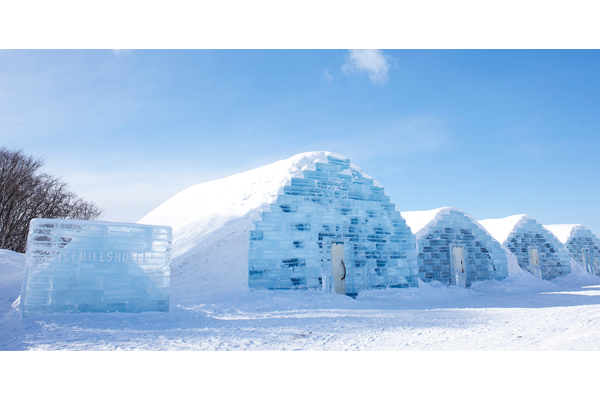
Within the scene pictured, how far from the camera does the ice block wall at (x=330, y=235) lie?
12.8m

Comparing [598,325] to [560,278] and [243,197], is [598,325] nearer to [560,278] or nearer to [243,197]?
[243,197]

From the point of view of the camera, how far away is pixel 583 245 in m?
27.6

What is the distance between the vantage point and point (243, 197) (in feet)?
54.8

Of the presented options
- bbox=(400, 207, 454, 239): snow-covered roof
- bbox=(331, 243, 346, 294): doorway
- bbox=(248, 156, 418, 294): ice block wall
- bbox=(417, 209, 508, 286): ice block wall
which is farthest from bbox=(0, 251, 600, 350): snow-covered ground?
bbox=(400, 207, 454, 239): snow-covered roof

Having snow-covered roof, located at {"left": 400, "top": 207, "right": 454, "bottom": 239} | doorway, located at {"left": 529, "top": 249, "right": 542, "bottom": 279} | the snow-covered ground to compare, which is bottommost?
the snow-covered ground

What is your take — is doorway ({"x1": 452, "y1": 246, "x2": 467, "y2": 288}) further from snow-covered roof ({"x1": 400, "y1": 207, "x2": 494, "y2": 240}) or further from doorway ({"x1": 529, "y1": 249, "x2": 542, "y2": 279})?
doorway ({"x1": 529, "y1": 249, "x2": 542, "y2": 279})

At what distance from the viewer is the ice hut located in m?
18.3

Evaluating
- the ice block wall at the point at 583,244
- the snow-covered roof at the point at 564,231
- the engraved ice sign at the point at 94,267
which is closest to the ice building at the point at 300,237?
the engraved ice sign at the point at 94,267

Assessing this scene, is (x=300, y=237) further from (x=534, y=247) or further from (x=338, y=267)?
(x=534, y=247)

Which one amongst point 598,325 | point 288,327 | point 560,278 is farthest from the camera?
point 560,278

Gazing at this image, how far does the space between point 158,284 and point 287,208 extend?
5.90 m

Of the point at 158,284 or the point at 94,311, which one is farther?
the point at 158,284

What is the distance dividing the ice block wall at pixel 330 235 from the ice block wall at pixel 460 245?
3.13 meters

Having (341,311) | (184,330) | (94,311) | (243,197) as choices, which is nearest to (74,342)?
(184,330)
